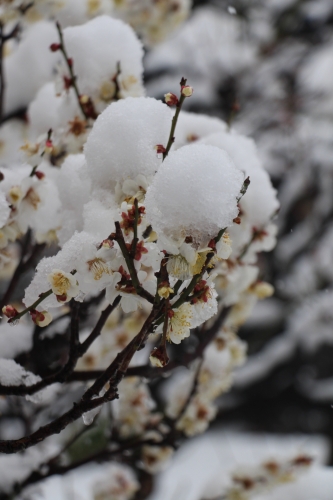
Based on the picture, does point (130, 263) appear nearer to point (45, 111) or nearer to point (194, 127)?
point (194, 127)

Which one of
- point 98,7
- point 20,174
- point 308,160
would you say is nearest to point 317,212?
point 308,160

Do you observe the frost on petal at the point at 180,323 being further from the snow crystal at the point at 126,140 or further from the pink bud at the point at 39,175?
the pink bud at the point at 39,175

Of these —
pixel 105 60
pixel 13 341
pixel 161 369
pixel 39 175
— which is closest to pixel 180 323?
pixel 161 369

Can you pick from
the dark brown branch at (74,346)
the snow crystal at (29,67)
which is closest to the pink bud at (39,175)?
the dark brown branch at (74,346)

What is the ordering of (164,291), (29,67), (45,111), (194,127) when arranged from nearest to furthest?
(164,291) → (194,127) → (45,111) → (29,67)

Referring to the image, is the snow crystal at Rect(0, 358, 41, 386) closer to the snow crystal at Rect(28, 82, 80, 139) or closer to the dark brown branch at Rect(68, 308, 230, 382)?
Answer: the dark brown branch at Rect(68, 308, 230, 382)

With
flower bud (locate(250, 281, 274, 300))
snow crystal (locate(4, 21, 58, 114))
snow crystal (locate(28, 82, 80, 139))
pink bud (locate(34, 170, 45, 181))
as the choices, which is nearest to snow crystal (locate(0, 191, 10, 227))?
pink bud (locate(34, 170, 45, 181))
